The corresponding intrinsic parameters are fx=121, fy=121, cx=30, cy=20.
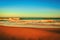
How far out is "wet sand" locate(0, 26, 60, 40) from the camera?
1274 mm

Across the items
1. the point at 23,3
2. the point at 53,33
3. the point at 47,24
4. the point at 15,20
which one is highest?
the point at 23,3

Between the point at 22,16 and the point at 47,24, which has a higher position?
the point at 22,16

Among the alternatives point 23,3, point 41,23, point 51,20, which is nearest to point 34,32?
point 41,23

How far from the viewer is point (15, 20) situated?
1334mm

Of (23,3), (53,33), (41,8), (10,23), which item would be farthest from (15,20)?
(53,33)

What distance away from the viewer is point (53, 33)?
4.22 feet

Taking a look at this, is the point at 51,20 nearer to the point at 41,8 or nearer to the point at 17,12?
the point at 41,8

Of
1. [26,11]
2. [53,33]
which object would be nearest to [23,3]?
[26,11]

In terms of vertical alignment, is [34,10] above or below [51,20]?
above

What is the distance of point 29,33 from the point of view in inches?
50.8

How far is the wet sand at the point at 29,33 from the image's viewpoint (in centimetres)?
127

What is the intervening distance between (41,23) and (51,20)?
0.38 feet

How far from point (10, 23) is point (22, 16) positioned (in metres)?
0.15

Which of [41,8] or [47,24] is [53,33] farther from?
[41,8]
